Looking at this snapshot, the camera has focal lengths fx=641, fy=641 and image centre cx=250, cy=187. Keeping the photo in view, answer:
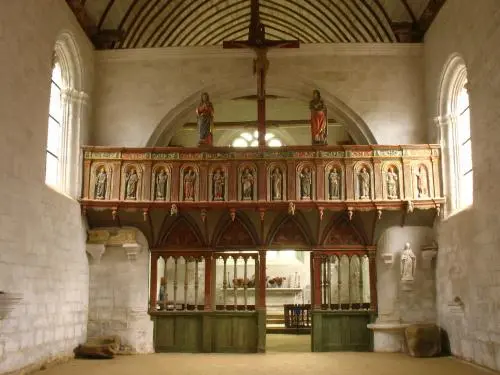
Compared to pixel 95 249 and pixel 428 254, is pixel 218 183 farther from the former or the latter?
pixel 428 254

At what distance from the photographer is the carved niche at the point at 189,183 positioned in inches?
476

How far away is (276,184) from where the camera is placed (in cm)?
1212

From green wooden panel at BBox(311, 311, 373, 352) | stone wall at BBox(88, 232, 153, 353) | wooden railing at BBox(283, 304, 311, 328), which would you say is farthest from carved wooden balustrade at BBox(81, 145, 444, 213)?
wooden railing at BBox(283, 304, 311, 328)

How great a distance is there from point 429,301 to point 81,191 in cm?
692

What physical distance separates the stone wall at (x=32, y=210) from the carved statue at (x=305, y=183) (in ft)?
13.8

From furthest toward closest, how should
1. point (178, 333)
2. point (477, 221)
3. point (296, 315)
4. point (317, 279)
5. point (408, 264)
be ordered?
point (296, 315) → point (317, 279) → point (178, 333) → point (408, 264) → point (477, 221)

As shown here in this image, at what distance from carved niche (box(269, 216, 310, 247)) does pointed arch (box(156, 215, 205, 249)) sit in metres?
1.50

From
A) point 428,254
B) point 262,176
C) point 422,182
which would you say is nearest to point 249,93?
point 262,176

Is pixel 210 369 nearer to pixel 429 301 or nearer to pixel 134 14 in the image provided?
pixel 429 301

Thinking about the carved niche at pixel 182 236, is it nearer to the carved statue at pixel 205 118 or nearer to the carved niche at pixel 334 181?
the carved statue at pixel 205 118

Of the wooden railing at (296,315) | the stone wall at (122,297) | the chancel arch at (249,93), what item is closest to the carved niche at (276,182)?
the chancel arch at (249,93)

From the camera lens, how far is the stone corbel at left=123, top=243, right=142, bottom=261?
12.4m

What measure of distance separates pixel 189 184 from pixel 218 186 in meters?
0.55

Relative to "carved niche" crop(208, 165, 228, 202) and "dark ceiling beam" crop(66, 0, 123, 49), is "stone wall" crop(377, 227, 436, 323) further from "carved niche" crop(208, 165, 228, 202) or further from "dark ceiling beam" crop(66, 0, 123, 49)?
"dark ceiling beam" crop(66, 0, 123, 49)
